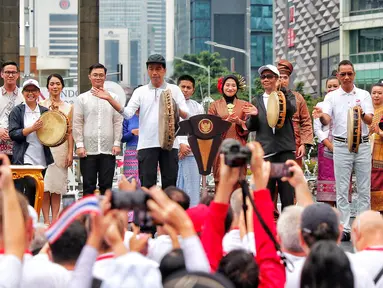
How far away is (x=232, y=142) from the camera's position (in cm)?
572

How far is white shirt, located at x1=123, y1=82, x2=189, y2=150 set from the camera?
13.5m

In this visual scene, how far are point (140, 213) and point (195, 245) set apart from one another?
0.31m

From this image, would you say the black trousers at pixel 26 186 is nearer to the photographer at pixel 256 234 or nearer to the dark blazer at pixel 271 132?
the dark blazer at pixel 271 132

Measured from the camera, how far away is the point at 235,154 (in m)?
5.61

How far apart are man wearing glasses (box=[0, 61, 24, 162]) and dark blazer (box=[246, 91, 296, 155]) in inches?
125

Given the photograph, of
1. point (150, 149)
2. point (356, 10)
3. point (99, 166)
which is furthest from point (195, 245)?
point (356, 10)

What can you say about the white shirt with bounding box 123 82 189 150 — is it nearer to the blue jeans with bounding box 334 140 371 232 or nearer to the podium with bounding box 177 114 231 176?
the podium with bounding box 177 114 231 176

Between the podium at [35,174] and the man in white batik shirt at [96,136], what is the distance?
85 centimetres

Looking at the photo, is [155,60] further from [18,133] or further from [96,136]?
[18,133]

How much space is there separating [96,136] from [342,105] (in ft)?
10.3

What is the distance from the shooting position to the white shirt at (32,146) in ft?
46.4

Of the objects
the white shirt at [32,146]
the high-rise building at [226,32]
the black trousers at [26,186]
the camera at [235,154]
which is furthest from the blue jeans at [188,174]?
the high-rise building at [226,32]

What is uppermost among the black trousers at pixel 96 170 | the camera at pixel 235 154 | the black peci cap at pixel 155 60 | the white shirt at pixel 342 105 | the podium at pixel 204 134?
the black peci cap at pixel 155 60

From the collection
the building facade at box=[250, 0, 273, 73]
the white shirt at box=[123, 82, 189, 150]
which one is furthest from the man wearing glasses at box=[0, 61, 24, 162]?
the building facade at box=[250, 0, 273, 73]
